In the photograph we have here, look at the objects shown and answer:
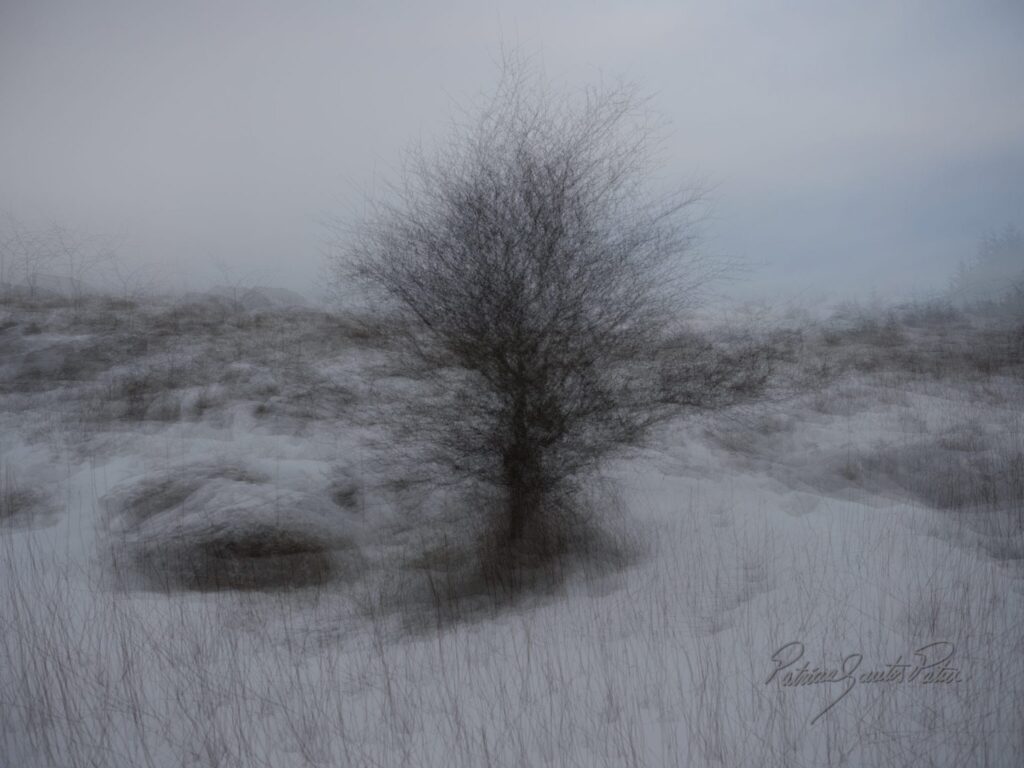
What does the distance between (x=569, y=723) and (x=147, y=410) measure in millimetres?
7613

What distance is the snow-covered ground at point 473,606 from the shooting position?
270 cm

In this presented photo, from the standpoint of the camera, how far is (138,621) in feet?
12.0

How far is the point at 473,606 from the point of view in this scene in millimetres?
4297

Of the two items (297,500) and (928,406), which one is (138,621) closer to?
(297,500)

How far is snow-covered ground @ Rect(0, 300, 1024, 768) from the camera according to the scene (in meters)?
2.70

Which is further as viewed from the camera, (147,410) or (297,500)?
(147,410)

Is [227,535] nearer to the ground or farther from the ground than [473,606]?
farther from the ground

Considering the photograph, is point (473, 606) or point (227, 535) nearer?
point (473, 606)

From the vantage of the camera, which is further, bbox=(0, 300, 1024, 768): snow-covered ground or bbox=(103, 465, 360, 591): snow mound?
bbox=(103, 465, 360, 591): snow mound

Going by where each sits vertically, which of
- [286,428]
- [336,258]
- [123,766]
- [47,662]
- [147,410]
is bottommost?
[123,766]

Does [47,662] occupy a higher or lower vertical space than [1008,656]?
higher

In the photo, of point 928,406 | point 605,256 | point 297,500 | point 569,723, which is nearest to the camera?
point 569,723

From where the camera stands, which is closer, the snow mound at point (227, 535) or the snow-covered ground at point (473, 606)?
the snow-covered ground at point (473, 606)

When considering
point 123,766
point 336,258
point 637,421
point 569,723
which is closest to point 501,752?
point 569,723
